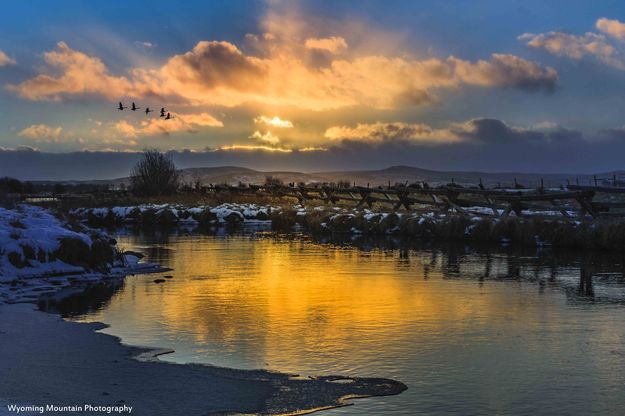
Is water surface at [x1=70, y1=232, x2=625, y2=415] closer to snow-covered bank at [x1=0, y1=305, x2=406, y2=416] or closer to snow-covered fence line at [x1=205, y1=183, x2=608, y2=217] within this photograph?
snow-covered bank at [x1=0, y1=305, x2=406, y2=416]

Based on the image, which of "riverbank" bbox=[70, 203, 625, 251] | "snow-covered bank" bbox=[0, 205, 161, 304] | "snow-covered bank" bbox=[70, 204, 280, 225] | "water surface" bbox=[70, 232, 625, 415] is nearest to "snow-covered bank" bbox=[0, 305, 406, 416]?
"water surface" bbox=[70, 232, 625, 415]

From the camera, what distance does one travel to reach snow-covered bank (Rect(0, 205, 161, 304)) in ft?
39.1

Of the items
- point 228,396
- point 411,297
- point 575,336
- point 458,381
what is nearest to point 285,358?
point 228,396

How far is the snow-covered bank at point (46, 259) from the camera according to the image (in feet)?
39.1

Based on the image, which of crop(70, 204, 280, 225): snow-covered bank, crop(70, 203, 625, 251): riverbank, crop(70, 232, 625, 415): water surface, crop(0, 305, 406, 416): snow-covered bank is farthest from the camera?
crop(70, 204, 280, 225): snow-covered bank

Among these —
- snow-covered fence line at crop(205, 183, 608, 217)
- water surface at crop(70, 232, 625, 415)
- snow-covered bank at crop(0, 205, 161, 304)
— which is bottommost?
water surface at crop(70, 232, 625, 415)

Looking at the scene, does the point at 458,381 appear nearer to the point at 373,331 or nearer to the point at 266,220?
the point at 373,331

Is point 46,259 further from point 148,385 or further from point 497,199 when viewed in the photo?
point 497,199

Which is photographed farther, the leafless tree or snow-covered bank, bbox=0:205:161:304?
the leafless tree

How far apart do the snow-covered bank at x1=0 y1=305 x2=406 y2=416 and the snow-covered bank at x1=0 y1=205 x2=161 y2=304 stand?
14.3 feet

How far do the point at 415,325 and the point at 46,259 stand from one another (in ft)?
27.7

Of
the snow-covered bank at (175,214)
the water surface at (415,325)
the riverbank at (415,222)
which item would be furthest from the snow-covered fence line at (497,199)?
the water surface at (415,325)

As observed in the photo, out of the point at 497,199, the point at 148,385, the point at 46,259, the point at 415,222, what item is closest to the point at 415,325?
the point at 148,385

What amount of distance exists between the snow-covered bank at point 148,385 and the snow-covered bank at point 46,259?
14.3 feet
